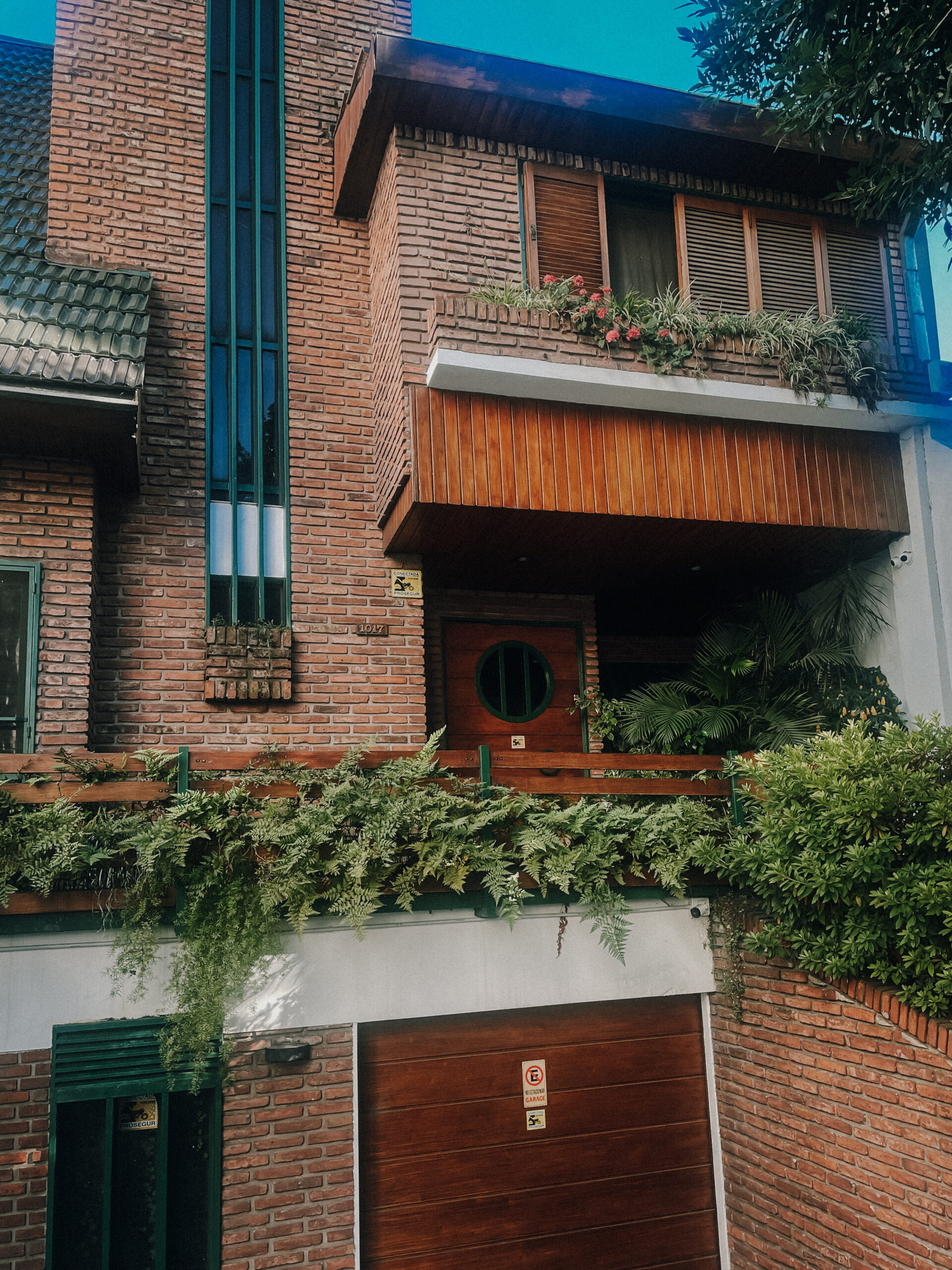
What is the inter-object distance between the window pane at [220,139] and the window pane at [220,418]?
1477mm

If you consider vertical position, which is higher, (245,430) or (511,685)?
(245,430)

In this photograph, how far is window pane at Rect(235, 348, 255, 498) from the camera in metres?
8.12

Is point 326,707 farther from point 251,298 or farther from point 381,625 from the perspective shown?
point 251,298

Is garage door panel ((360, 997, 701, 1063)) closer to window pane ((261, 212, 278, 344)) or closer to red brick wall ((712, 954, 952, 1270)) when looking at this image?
red brick wall ((712, 954, 952, 1270))

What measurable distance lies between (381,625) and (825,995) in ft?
14.5

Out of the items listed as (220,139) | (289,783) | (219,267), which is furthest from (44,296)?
(289,783)

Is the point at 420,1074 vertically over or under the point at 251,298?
under

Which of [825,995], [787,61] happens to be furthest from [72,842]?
[787,61]

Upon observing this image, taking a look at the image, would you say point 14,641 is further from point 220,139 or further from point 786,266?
point 786,266

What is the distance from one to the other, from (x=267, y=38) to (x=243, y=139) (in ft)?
3.50

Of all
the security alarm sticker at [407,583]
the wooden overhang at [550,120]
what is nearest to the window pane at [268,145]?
the wooden overhang at [550,120]

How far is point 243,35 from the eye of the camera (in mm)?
8742

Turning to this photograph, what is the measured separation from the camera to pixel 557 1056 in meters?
6.61

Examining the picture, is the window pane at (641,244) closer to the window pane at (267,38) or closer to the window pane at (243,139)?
the window pane at (243,139)
